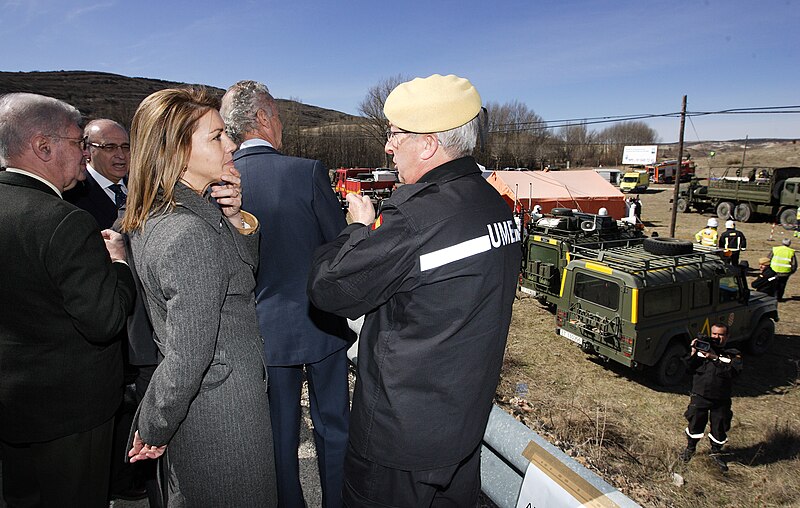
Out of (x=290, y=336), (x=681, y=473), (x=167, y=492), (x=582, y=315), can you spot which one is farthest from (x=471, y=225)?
(x=582, y=315)

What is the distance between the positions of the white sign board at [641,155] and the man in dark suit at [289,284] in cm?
7482

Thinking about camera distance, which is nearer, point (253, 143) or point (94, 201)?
→ point (253, 143)

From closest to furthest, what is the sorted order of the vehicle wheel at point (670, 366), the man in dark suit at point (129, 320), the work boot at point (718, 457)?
the man in dark suit at point (129, 320), the work boot at point (718, 457), the vehicle wheel at point (670, 366)

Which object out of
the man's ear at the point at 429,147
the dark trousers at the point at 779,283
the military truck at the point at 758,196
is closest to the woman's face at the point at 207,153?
the man's ear at the point at 429,147

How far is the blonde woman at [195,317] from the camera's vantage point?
4.68 feet

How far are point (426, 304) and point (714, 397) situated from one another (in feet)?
21.7

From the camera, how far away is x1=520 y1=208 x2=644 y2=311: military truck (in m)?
11.6

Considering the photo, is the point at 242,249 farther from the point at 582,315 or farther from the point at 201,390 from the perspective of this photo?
the point at 582,315

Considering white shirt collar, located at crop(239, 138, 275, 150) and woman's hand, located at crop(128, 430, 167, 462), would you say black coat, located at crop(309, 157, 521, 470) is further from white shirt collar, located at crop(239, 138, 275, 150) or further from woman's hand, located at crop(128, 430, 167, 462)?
white shirt collar, located at crop(239, 138, 275, 150)

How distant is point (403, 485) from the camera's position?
1559 mm

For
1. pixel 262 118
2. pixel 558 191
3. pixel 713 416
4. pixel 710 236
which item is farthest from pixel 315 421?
pixel 558 191

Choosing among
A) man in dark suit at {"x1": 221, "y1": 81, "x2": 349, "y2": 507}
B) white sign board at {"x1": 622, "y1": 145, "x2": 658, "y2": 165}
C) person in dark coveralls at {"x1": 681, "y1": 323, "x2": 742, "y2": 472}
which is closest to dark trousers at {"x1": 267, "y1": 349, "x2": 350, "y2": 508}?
man in dark suit at {"x1": 221, "y1": 81, "x2": 349, "y2": 507}

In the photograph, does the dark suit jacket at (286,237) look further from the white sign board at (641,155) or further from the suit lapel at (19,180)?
the white sign board at (641,155)

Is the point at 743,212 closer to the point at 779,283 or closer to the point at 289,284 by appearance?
the point at 779,283
